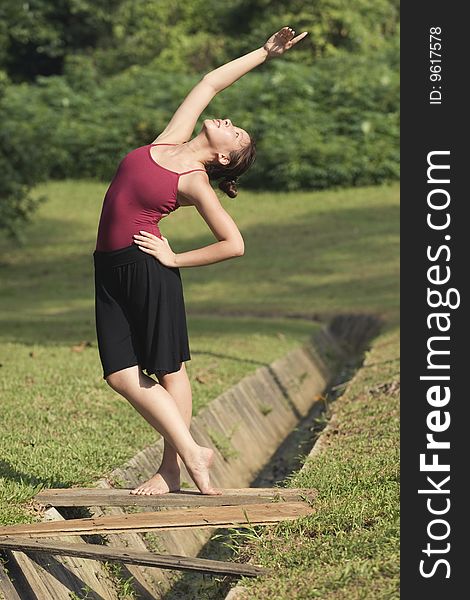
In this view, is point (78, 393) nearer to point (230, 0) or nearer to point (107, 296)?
point (107, 296)

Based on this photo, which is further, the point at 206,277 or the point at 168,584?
the point at 206,277

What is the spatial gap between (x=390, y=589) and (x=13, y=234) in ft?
60.9

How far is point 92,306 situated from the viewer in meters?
18.9

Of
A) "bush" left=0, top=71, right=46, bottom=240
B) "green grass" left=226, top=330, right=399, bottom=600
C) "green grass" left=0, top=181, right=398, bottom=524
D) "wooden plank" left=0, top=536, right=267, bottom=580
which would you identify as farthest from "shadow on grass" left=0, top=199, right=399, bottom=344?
"wooden plank" left=0, top=536, right=267, bottom=580

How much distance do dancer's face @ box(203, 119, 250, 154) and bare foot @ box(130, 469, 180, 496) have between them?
169 cm

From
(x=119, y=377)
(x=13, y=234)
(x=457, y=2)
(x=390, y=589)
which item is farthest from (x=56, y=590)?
(x=13, y=234)

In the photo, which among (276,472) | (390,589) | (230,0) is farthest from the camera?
(230,0)

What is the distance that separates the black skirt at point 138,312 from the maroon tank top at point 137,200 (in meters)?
0.08

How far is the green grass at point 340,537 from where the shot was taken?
A: 5.18 m

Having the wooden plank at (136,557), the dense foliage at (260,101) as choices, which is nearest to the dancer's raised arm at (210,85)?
the wooden plank at (136,557)

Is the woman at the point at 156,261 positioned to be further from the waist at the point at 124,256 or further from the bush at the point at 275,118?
the bush at the point at 275,118

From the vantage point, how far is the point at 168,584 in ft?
22.8

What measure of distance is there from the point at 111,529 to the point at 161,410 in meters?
0.77

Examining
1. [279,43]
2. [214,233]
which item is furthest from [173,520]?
[279,43]
